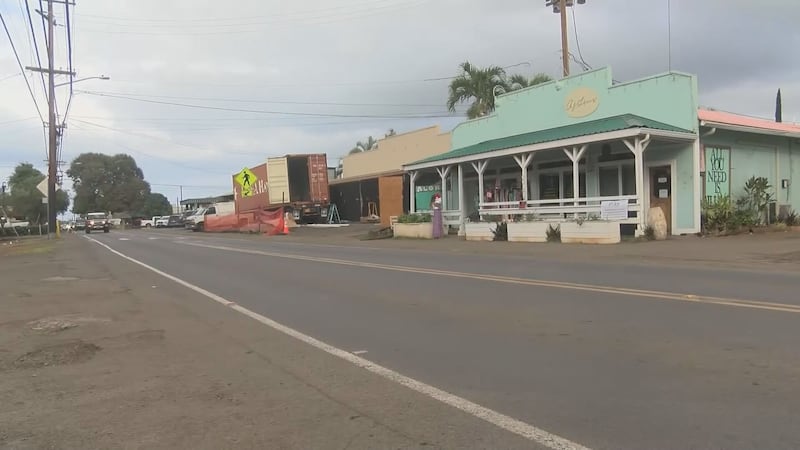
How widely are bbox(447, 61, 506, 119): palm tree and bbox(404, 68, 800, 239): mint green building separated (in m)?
5.33

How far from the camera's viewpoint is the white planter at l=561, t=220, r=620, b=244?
1845 centimetres

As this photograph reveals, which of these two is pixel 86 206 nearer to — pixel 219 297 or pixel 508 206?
pixel 508 206

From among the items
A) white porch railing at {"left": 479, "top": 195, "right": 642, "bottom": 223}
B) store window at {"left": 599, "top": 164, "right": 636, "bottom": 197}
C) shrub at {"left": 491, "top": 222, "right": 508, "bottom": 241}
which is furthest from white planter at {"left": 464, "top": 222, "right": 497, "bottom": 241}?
store window at {"left": 599, "top": 164, "right": 636, "bottom": 197}

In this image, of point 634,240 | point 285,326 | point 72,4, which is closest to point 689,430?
point 285,326

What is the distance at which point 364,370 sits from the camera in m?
5.83

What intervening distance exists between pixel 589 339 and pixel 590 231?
507 inches

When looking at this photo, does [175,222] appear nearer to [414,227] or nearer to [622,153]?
[414,227]

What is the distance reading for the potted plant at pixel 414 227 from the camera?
2584 cm

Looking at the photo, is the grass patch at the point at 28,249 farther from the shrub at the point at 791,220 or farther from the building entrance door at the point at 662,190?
the shrub at the point at 791,220

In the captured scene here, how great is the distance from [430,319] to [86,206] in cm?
12549

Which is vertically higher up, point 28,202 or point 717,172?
point 28,202

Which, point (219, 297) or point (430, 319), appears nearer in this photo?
point (430, 319)

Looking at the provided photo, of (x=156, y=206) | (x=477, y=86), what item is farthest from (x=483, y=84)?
(x=156, y=206)

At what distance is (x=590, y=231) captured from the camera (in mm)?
18953
